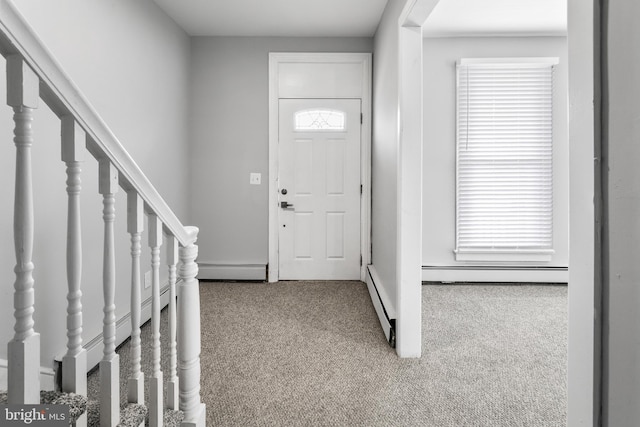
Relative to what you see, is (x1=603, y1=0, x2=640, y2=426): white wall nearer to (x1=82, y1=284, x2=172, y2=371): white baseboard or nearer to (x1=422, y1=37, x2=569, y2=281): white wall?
(x1=82, y1=284, x2=172, y2=371): white baseboard

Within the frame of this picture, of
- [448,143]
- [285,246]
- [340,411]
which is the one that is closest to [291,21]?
[448,143]

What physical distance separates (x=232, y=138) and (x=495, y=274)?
10.4 ft

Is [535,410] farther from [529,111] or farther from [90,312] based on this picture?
[529,111]

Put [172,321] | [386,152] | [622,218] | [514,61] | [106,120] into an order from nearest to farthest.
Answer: [622,218]
[172,321]
[106,120]
[386,152]
[514,61]

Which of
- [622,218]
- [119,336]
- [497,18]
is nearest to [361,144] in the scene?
[497,18]

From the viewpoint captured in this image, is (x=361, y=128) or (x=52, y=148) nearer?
(x=52, y=148)

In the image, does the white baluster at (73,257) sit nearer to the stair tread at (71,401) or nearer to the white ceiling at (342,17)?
the stair tread at (71,401)

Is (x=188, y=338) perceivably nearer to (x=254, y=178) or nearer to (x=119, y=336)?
(x=119, y=336)

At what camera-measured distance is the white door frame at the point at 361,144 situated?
4035mm

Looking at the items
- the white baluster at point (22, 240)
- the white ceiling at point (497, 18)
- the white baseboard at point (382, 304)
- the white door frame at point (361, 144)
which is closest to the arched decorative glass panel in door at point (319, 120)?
the white door frame at point (361, 144)

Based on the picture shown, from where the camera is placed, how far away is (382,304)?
117 inches

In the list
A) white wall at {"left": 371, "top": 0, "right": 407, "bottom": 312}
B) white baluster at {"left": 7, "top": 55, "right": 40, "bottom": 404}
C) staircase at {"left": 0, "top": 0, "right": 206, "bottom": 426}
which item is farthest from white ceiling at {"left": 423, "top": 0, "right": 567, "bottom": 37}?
white baluster at {"left": 7, "top": 55, "right": 40, "bottom": 404}

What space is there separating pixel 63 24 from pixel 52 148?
0.69 metres

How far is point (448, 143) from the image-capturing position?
13.2 feet
